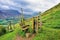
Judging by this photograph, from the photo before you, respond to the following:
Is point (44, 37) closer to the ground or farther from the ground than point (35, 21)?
closer to the ground

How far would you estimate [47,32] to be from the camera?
1385 inches

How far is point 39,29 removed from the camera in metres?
37.5

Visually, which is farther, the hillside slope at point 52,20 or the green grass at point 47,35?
the hillside slope at point 52,20

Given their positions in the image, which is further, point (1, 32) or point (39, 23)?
point (1, 32)

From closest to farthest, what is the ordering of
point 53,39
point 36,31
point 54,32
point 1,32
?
1. point 53,39
2. point 54,32
3. point 36,31
4. point 1,32

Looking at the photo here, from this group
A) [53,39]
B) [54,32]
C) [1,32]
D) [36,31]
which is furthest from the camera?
[1,32]

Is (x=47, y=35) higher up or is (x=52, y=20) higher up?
(x=52, y=20)

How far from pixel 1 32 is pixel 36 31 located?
22.7 metres

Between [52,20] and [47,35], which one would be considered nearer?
[47,35]

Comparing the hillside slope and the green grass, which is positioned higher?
the hillside slope

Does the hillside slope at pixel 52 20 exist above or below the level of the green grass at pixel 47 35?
above

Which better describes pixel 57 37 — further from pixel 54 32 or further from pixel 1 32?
pixel 1 32

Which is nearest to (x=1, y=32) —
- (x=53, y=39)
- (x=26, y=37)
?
(x=26, y=37)

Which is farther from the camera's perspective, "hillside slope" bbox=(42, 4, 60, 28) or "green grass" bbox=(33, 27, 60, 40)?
"hillside slope" bbox=(42, 4, 60, 28)
